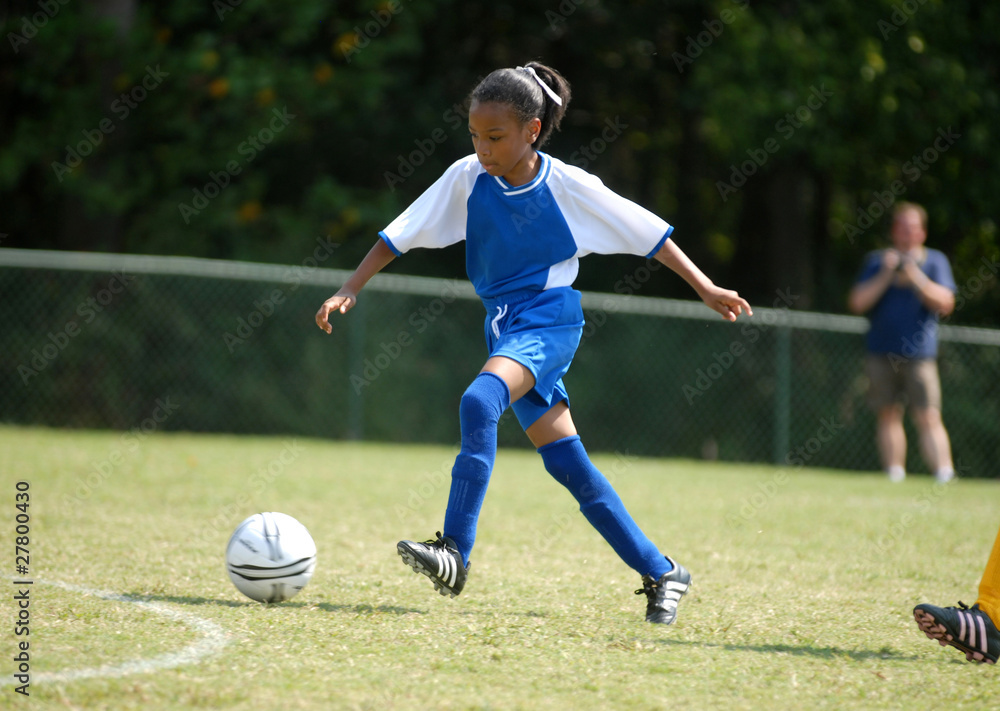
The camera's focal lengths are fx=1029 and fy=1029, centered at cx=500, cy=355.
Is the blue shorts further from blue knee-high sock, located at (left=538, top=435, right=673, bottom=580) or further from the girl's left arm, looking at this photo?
the girl's left arm

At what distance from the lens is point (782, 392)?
467 inches

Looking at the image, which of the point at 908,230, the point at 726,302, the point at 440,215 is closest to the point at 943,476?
the point at 908,230

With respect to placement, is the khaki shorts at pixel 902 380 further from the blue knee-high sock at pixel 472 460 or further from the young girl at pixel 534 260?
the blue knee-high sock at pixel 472 460

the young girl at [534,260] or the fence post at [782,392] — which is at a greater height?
the fence post at [782,392]

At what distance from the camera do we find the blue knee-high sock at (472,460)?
3688 millimetres

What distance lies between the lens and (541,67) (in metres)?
4.17

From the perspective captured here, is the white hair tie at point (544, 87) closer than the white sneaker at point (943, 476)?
Result: Yes

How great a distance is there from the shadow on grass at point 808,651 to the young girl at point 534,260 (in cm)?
35

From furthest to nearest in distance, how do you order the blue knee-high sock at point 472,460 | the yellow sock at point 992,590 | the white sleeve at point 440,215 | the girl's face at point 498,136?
the white sleeve at point 440,215, the girl's face at point 498,136, the blue knee-high sock at point 472,460, the yellow sock at point 992,590

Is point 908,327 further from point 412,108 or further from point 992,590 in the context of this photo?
point 412,108

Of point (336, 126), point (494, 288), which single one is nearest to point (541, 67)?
point (494, 288)

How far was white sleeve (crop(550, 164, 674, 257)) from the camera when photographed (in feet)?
12.9

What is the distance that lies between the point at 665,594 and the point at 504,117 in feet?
6.18

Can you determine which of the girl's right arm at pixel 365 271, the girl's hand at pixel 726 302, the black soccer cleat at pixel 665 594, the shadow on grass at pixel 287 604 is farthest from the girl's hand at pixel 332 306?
the black soccer cleat at pixel 665 594
